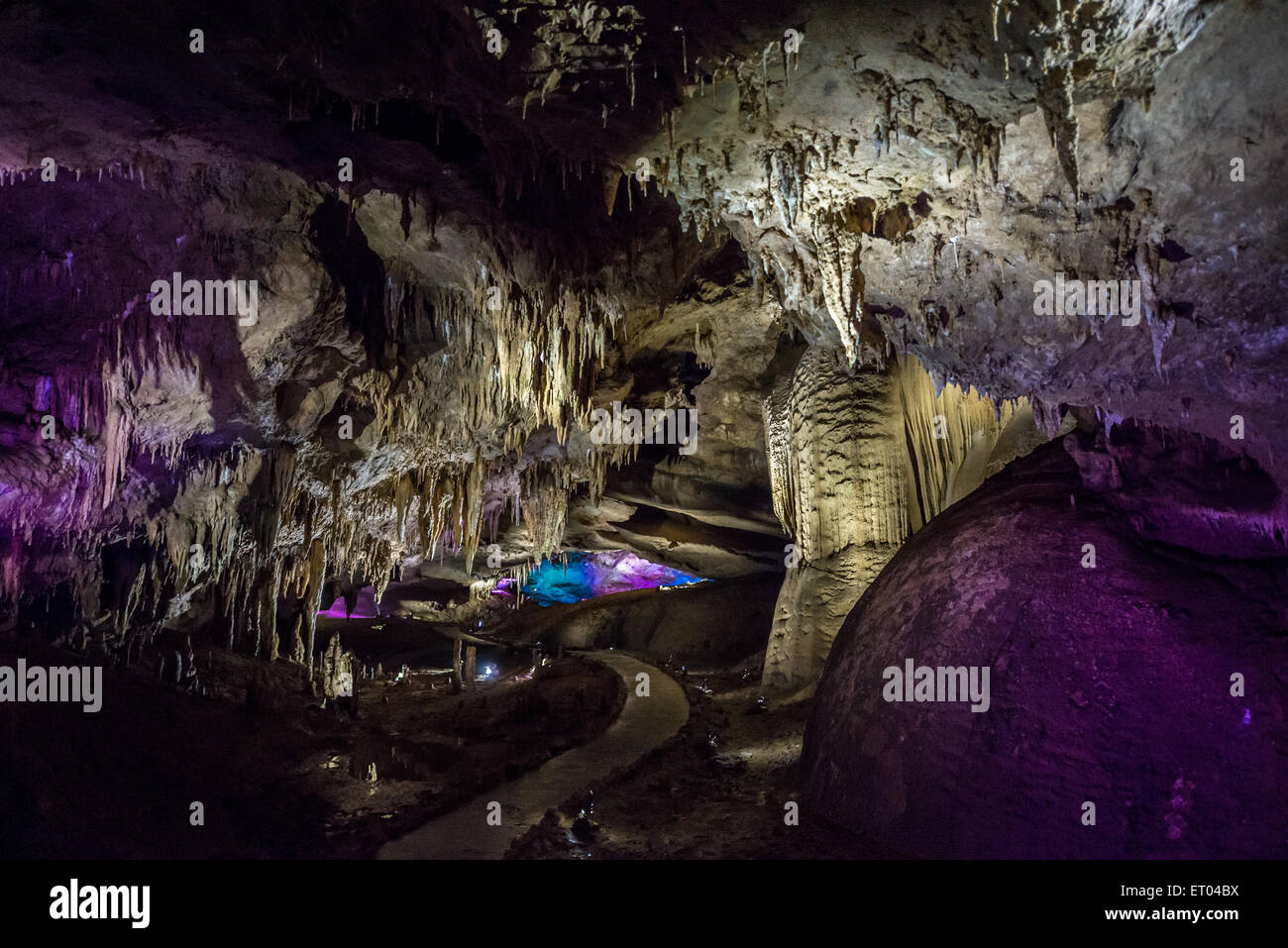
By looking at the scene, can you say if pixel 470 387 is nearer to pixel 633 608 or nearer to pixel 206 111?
pixel 206 111

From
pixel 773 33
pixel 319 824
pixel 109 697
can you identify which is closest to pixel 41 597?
pixel 109 697

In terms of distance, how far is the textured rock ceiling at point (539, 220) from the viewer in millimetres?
4758

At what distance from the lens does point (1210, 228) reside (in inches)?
202

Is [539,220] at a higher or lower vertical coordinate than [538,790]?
higher
